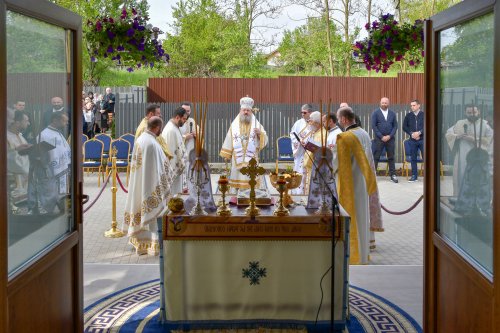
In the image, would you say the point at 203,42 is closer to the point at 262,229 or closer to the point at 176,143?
the point at 176,143

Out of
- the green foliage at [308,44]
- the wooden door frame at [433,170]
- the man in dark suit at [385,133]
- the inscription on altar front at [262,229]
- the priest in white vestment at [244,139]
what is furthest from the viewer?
the green foliage at [308,44]

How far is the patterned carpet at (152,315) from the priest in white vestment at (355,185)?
47.7 inches

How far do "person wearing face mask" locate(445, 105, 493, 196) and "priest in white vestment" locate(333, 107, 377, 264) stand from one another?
3293mm

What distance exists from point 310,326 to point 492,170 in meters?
2.32

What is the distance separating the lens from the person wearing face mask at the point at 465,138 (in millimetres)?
3752

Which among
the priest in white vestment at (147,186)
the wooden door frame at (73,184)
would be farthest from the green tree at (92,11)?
the wooden door frame at (73,184)

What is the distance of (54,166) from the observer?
4434 millimetres

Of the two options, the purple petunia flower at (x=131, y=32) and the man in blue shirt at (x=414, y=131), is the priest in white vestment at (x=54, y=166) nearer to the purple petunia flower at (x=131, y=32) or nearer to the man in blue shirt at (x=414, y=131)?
the purple petunia flower at (x=131, y=32)

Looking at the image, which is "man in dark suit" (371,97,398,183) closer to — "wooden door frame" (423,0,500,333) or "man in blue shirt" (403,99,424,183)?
"man in blue shirt" (403,99,424,183)

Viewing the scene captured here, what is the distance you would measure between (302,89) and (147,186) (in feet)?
58.6

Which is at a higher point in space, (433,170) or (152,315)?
(433,170)

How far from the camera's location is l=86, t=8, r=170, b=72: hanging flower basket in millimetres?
7332

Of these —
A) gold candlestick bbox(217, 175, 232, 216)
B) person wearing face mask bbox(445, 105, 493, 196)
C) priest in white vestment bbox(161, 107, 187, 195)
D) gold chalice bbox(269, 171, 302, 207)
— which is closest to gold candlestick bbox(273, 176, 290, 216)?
gold chalice bbox(269, 171, 302, 207)

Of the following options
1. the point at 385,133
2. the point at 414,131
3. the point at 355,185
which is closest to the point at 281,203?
the point at 355,185
